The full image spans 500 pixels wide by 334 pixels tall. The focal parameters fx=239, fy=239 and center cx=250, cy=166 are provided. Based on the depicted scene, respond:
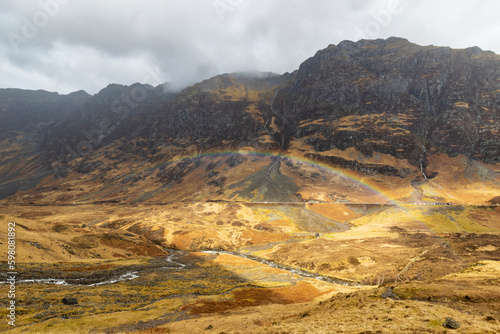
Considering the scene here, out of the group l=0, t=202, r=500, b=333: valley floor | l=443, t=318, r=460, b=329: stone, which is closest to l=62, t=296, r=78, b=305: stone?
l=0, t=202, r=500, b=333: valley floor

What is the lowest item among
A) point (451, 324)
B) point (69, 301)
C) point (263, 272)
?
point (263, 272)

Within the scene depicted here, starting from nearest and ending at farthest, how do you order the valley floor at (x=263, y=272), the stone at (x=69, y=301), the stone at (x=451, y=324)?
the stone at (x=451, y=324), the valley floor at (x=263, y=272), the stone at (x=69, y=301)

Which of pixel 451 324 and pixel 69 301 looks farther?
pixel 69 301

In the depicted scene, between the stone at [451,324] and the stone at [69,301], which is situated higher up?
the stone at [451,324]

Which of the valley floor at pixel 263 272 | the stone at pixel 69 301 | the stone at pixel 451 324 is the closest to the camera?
the stone at pixel 451 324

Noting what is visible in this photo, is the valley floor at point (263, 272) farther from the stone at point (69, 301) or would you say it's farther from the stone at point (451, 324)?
the stone at point (451, 324)

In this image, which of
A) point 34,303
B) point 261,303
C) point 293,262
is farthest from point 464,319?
point 293,262

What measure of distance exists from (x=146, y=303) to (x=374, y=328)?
118ft

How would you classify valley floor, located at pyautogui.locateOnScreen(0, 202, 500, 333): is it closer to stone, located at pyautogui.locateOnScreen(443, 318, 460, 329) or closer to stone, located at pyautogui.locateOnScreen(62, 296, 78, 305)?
stone, located at pyautogui.locateOnScreen(62, 296, 78, 305)

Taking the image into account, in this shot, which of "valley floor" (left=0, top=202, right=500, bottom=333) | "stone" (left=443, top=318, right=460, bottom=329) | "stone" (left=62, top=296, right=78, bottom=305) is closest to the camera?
"stone" (left=443, top=318, right=460, bottom=329)

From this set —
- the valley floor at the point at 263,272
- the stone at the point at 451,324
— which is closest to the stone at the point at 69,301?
the valley floor at the point at 263,272

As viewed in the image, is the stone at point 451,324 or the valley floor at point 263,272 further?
the valley floor at point 263,272

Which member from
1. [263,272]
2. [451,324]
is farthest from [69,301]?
[451,324]

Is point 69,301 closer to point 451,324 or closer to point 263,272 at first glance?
point 263,272
